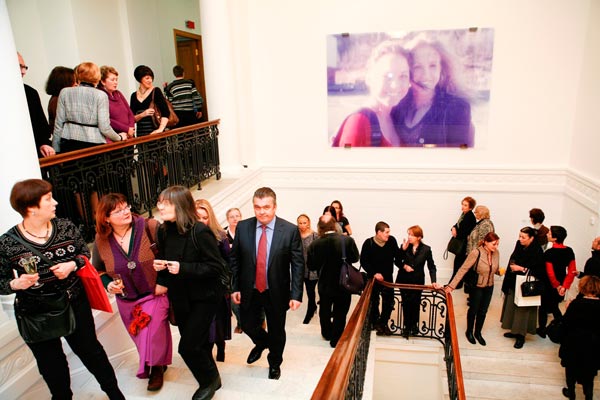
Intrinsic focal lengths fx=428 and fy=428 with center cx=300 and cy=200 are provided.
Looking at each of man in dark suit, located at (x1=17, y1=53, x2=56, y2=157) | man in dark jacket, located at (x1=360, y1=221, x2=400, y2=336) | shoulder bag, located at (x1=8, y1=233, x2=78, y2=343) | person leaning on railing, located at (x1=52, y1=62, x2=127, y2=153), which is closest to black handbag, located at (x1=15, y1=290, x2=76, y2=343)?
shoulder bag, located at (x1=8, y1=233, x2=78, y2=343)

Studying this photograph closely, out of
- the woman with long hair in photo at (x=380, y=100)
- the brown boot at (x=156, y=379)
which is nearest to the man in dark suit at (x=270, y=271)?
the brown boot at (x=156, y=379)

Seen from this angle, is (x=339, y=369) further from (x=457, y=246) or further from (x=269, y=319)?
(x=457, y=246)

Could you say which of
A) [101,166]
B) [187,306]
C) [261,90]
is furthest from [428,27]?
[187,306]

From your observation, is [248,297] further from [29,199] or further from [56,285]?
[29,199]

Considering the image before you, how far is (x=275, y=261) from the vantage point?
3553 millimetres

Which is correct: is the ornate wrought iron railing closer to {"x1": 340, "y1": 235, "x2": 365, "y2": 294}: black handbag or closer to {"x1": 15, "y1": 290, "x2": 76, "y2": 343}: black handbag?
{"x1": 15, "y1": 290, "x2": 76, "y2": 343}: black handbag

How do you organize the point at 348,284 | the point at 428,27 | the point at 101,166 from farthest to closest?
the point at 428,27 < the point at 348,284 < the point at 101,166

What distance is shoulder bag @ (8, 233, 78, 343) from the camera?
8.84 ft

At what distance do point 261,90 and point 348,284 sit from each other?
17.4 ft

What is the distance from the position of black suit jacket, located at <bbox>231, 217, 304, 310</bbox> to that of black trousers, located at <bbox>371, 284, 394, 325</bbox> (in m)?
2.20

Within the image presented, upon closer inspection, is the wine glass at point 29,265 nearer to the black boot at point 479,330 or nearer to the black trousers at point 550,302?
the black boot at point 479,330

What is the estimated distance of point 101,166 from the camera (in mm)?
4441

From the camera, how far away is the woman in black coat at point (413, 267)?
18.4 ft

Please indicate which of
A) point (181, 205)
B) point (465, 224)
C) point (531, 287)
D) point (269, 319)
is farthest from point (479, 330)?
point (181, 205)
